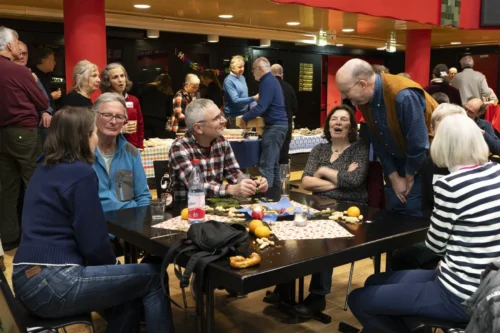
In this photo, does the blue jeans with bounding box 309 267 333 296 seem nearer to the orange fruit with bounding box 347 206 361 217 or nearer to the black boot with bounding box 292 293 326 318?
Result: the black boot with bounding box 292 293 326 318

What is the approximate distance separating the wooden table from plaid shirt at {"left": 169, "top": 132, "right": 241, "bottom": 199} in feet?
0.88

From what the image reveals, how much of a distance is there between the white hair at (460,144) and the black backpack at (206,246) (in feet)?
2.78

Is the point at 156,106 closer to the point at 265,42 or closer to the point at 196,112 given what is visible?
the point at 265,42

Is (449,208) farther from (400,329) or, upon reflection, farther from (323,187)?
(323,187)

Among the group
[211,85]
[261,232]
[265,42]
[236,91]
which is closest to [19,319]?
[261,232]

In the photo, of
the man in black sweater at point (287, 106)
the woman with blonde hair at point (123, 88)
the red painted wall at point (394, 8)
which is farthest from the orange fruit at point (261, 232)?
the man in black sweater at point (287, 106)

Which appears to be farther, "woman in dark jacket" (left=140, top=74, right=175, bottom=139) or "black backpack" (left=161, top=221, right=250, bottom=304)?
"woman in dark jacket" (left=140, top=74, right=175, bottom=139)

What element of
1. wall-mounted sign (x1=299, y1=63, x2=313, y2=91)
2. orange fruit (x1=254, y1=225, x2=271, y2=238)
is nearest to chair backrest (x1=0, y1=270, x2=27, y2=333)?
orange fruit (x1=254, y1=225, x2=271, y2=238)

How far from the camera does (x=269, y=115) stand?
6301mm

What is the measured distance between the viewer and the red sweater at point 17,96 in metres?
4.33

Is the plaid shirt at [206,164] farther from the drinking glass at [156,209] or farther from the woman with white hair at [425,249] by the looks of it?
Answer: the woman with white hair at [425,249]

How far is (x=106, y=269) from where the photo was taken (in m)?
2.18

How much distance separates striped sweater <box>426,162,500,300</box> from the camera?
1980 millimetres

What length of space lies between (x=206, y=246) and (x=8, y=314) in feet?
2.24
